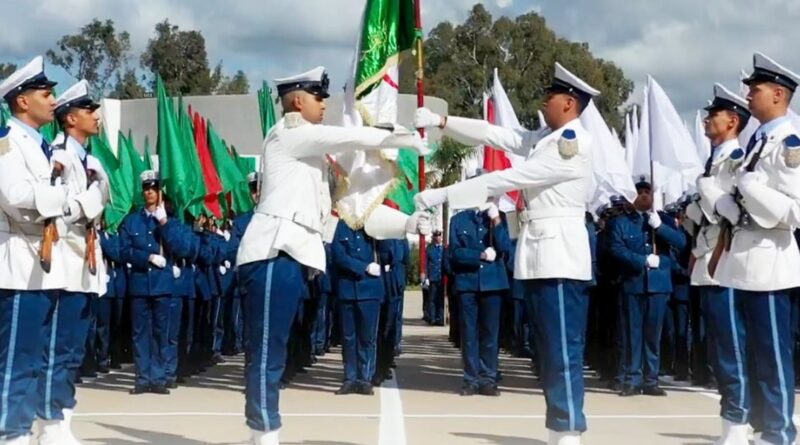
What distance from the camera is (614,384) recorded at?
35.8ft

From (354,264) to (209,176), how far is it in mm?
3399

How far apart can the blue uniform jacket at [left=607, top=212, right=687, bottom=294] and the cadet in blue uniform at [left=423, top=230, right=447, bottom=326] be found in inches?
433

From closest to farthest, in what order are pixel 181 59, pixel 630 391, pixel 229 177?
1. pixel 630 391
2. pixel 229 177
3. pixel 181 59

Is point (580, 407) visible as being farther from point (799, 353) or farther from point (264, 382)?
point (799, 353)

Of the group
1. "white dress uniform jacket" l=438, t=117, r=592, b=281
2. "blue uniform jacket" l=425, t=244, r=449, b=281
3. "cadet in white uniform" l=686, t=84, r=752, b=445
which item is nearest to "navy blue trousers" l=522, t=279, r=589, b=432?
"white dress uniform jacket" l=438, t=117, r=592, b=281

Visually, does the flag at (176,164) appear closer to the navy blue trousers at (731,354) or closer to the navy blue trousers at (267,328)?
the navy blue trousers at (267,328)

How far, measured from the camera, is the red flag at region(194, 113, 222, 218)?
13.3 metres

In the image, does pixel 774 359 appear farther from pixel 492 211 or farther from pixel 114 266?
pixel 114 266

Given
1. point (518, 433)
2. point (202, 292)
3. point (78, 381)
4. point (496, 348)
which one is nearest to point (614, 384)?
point (496, 348)

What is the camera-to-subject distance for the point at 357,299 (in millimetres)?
10875

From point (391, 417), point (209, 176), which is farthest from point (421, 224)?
point (209, 176)

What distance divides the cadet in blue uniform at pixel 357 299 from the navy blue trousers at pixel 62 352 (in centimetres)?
388

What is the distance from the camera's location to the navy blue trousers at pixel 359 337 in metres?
10.8

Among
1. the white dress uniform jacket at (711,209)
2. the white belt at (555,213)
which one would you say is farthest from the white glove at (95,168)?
the white dress uniform jacket at (711,209)
